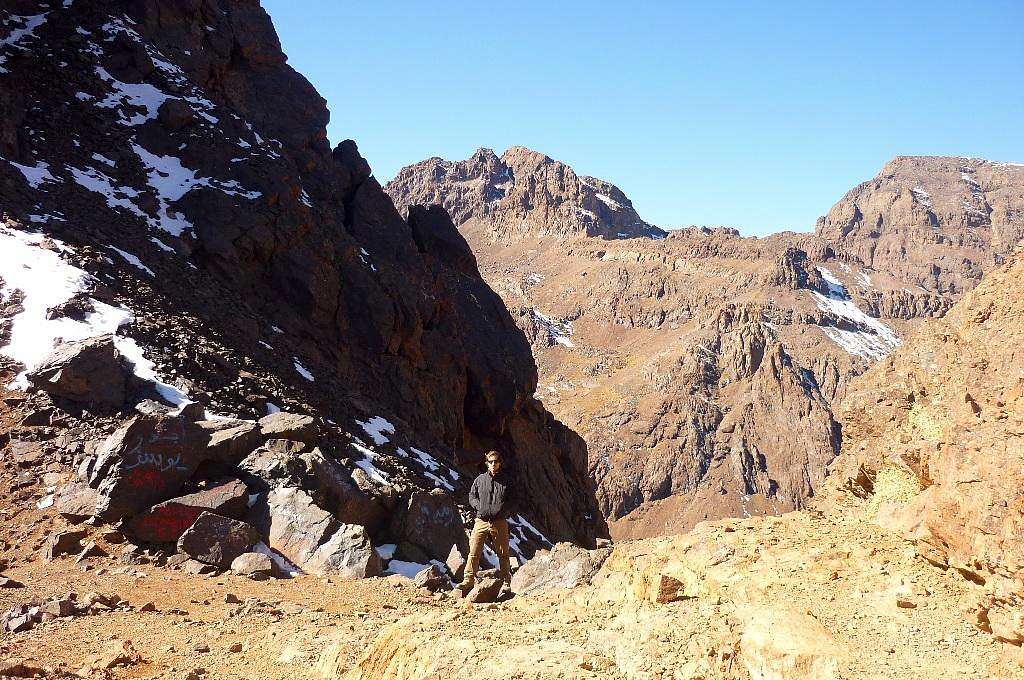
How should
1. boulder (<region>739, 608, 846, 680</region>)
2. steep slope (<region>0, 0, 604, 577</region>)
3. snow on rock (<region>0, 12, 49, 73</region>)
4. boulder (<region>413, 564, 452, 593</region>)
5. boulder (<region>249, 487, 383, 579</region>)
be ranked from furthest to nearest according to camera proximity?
snow on rock (<region>0, 12, 49, 73</region>), steep slope (<region>0, 0, 604, 577</region>), boulder (<region>249, 487, 383, 579</region>), boulder (<region>413, 564, 452, 593</region>), boulder (<region>739, 608, 846, 680</region>)

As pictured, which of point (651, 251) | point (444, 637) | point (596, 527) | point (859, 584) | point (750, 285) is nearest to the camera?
point (859, 584)

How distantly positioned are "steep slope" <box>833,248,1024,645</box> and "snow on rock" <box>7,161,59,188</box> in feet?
73.2

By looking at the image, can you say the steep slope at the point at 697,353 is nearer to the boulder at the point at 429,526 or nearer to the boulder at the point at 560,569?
the boulder at the point at 429,526

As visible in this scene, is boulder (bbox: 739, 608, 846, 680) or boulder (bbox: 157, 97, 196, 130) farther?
boulder (bbox: 157, 97, 196, 130)

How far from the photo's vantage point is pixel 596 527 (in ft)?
120

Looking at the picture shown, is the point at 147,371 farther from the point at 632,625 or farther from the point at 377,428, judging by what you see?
the point at 632,625

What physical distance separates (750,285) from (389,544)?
14957cm

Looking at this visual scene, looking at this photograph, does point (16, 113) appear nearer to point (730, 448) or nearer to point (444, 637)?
point (444, 637)

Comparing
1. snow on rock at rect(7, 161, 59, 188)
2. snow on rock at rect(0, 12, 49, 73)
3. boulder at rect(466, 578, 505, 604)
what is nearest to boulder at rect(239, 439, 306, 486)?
boulder at rect(466, 578, 505, 604)

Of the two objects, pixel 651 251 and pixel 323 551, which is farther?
pixel 651 251

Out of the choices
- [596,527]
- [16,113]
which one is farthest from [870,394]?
[596,527]

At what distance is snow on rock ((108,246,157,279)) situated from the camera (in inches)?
735

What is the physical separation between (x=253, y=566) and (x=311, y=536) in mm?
1266

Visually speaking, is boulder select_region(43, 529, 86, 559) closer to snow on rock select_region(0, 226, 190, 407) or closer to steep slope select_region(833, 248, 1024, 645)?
snow on rock select_region(0, 226, 190, 407)
